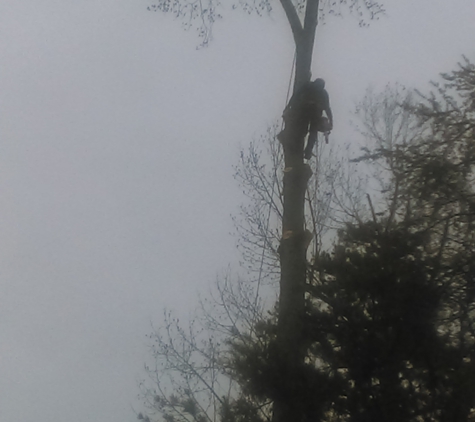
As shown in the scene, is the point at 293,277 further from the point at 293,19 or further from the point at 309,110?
the point at 293,19

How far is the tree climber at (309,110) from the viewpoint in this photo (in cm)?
681

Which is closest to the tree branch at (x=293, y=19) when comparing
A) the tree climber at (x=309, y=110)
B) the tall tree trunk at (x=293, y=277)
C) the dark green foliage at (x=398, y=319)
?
the tall tree trunk at (x=293, y=277)

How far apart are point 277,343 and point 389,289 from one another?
4.26 ft

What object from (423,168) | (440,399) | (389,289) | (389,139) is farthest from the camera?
(389,139)

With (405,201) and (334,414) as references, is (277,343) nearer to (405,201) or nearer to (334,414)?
(334,414)

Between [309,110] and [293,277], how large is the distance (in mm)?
1799

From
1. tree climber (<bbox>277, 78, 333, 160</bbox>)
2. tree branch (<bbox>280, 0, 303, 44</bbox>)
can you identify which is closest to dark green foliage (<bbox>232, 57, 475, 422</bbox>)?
tree climber (<bbox>277, 78, 333, 160</bbox>)

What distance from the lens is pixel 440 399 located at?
616 cm

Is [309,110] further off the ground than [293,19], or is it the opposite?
[293,19]

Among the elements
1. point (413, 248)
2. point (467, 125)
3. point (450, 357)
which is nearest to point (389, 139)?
point (467, 125)

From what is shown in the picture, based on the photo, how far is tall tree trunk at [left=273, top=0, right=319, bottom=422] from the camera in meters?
6.40

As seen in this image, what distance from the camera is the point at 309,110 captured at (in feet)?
22.3

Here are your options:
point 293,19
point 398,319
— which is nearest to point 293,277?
point 398,319

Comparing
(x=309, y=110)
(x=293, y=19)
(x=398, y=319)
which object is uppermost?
(x=293, y=19)
